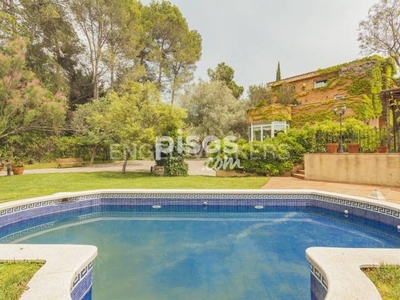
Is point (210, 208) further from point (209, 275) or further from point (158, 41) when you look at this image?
point (158, 41)

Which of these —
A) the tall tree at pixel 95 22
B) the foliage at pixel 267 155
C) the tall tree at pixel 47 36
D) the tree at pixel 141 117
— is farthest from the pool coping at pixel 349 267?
the tall tree at pixel 95 22

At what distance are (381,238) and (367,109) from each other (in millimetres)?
17413

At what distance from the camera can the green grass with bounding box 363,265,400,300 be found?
9.43 ft

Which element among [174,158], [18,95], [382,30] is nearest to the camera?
[174,158]

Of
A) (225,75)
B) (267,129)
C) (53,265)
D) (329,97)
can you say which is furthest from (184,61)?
(53,265)

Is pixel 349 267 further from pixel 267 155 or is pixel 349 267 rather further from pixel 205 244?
pixel 267 155

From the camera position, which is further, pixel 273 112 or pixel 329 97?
pixel 329 97

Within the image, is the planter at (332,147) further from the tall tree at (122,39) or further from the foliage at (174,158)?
the tall tree at (122,39)

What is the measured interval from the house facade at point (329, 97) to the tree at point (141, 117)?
10976mm

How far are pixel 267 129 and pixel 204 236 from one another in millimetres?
18128

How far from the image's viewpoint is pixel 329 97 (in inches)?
931

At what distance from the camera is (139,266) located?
505 cm

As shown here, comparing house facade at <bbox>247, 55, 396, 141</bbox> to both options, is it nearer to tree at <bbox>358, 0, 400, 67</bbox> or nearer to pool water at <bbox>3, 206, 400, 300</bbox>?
tree at <bbox>358, 0, 400, 67</bbox>

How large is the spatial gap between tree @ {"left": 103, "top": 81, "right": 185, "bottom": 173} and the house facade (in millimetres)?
10976
